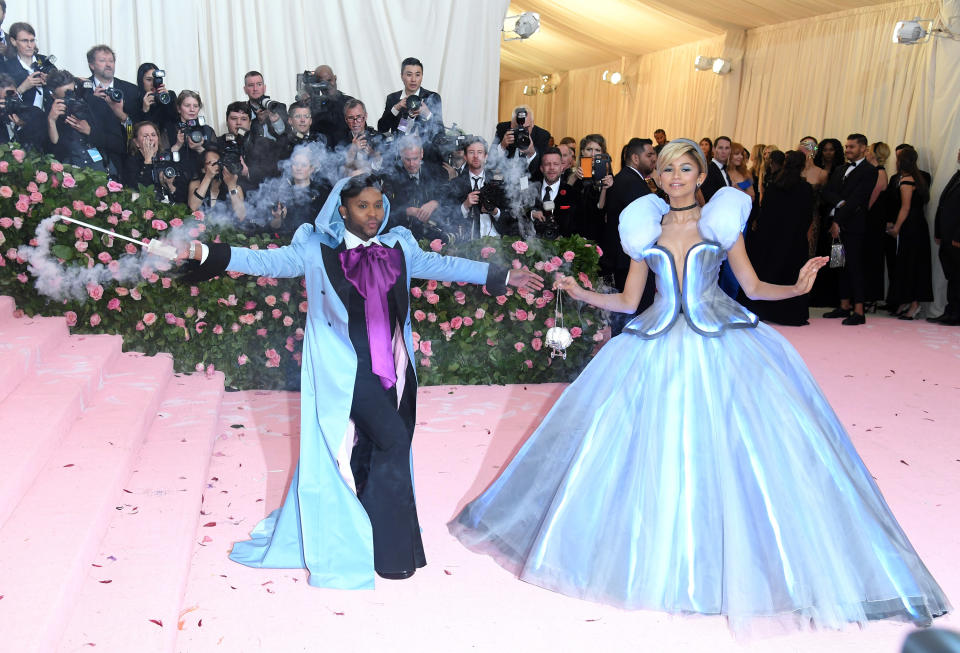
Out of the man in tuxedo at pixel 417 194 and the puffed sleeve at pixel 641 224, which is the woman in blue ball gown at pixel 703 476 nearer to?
the puffed sleeve at pixel 641 224

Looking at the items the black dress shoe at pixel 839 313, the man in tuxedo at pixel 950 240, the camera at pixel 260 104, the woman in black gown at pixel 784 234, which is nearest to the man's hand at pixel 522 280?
the camera at pixel 260 104

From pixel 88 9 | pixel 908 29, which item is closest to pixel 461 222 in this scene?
pixel 88 9

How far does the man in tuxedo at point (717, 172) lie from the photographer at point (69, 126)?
217 inches

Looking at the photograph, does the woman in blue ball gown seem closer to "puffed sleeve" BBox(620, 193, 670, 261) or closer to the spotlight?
"puffed sleeve" BBox(620, 193, 670, 261)

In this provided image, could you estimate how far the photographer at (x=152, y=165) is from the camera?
6.19m

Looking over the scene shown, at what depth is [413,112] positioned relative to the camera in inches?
260

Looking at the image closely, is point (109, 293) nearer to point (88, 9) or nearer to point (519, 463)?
point (519, 463)

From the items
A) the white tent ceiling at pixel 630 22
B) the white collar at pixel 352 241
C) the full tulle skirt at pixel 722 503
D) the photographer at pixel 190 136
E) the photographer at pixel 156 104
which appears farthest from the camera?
the white tent ceiling at pixel 630 22

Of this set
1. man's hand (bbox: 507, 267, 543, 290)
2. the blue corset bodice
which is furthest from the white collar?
the blue corset bodice

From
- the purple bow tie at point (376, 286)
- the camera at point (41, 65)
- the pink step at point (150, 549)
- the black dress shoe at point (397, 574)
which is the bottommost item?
the black dress shoe at point (397, 574)

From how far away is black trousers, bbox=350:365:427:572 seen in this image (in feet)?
10.8

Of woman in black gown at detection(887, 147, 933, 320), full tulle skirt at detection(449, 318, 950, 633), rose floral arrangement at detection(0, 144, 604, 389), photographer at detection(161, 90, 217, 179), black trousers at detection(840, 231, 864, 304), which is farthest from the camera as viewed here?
woman in black gown at detection(887, 147, 933, 320)

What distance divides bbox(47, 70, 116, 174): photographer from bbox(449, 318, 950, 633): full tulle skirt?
468 cm

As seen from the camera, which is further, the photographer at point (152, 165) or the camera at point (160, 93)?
the camera at point (160, 93)
